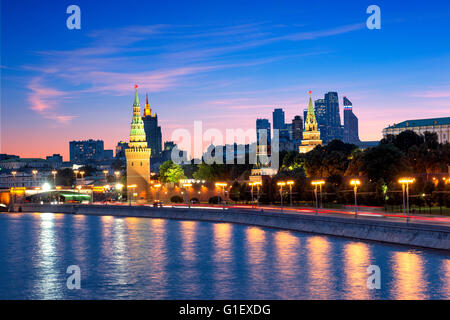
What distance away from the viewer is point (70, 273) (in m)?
41.5

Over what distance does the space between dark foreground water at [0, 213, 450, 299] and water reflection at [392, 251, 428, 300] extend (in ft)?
0.17

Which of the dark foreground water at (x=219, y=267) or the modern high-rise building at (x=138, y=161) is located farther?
the modern high-rise building at (x=138, y=161)

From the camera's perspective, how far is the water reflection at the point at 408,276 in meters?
31.7

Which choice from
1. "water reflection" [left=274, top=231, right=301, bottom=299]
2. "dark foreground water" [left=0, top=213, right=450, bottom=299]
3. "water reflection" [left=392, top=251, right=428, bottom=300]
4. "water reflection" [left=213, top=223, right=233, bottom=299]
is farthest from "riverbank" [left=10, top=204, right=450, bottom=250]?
"water reflection" [left=213, top=223, right=233, bottom=299]

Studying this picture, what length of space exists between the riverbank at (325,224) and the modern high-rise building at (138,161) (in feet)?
113

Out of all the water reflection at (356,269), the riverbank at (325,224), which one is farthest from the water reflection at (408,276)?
the riverbank at (325,224)

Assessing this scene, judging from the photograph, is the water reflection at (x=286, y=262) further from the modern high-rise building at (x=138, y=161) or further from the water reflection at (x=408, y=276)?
the modern high-rise building at (x=138, y=161)

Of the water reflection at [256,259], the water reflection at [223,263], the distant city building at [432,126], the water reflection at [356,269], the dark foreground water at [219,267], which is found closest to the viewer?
the water reflection at [356,269]

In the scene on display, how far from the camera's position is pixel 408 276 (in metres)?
35.6

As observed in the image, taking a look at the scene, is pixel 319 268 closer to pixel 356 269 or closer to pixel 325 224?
pixel 356 269

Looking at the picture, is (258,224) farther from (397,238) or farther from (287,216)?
(397,238)

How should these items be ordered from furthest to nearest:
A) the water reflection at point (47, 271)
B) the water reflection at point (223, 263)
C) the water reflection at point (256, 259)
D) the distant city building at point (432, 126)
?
the distant city building at point (432, 126)
the water reflection at point (256, 259)
the water reflection at point (47, 271)
the water reflection at point (223, 263)

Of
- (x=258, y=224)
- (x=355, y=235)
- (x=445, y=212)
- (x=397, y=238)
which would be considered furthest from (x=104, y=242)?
(x=445, y=212)

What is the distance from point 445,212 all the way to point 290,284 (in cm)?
3066
